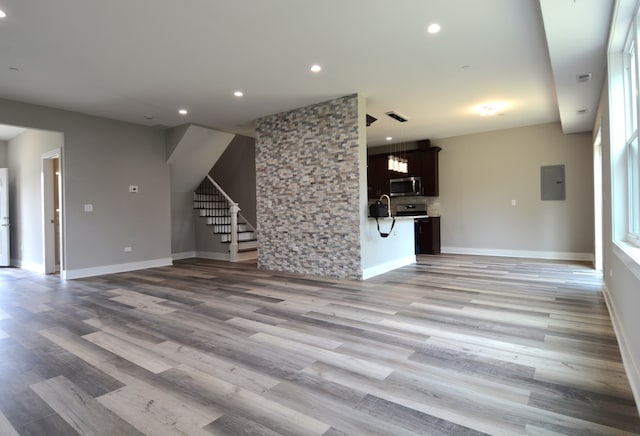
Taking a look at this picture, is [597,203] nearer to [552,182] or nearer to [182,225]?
[552,182]

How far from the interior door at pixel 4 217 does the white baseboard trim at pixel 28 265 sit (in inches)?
6.4

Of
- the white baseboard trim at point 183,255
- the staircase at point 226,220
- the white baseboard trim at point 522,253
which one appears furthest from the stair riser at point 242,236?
the white baseboard trim at point 522,253

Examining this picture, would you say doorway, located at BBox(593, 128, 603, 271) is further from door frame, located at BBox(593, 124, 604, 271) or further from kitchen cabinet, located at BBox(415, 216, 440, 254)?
kitchen cabinet, located at BBox(415, 216, 440, 254)

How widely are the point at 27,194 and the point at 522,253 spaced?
1015cm

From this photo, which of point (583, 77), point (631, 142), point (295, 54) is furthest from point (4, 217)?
point (583, 77)

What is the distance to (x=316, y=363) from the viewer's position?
2.37 m

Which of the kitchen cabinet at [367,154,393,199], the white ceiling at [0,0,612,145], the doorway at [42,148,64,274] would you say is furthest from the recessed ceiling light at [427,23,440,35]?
the doorway at [42,148,64,274]

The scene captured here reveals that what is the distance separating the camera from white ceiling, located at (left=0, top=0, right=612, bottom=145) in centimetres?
295

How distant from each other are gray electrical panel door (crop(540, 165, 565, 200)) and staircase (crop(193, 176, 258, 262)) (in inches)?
248

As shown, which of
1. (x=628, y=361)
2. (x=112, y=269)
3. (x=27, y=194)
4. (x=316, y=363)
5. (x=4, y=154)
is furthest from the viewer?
(x=4, y=154)

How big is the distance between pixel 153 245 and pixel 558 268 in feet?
24.3

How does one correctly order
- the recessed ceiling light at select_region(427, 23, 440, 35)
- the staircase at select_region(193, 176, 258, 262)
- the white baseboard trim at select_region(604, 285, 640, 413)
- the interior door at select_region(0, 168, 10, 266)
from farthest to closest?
the staircase at select_region(193, 176, 258, 262), the interior door at select_region(0, 168, 10, 266), the recessed ceiling light at select_region(427, 23, 440, 35), the white baseboard trim at select_region(604, 285, 640, 413)

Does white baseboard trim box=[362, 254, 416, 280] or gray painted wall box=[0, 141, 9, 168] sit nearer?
white baseboard trim box=[362, 254, 416, 280]

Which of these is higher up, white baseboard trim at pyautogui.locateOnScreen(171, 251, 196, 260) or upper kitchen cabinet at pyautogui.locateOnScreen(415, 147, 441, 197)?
upper kitchen cabinet at pyautogui.locateOnScreen(415, 147, 441, 197)
